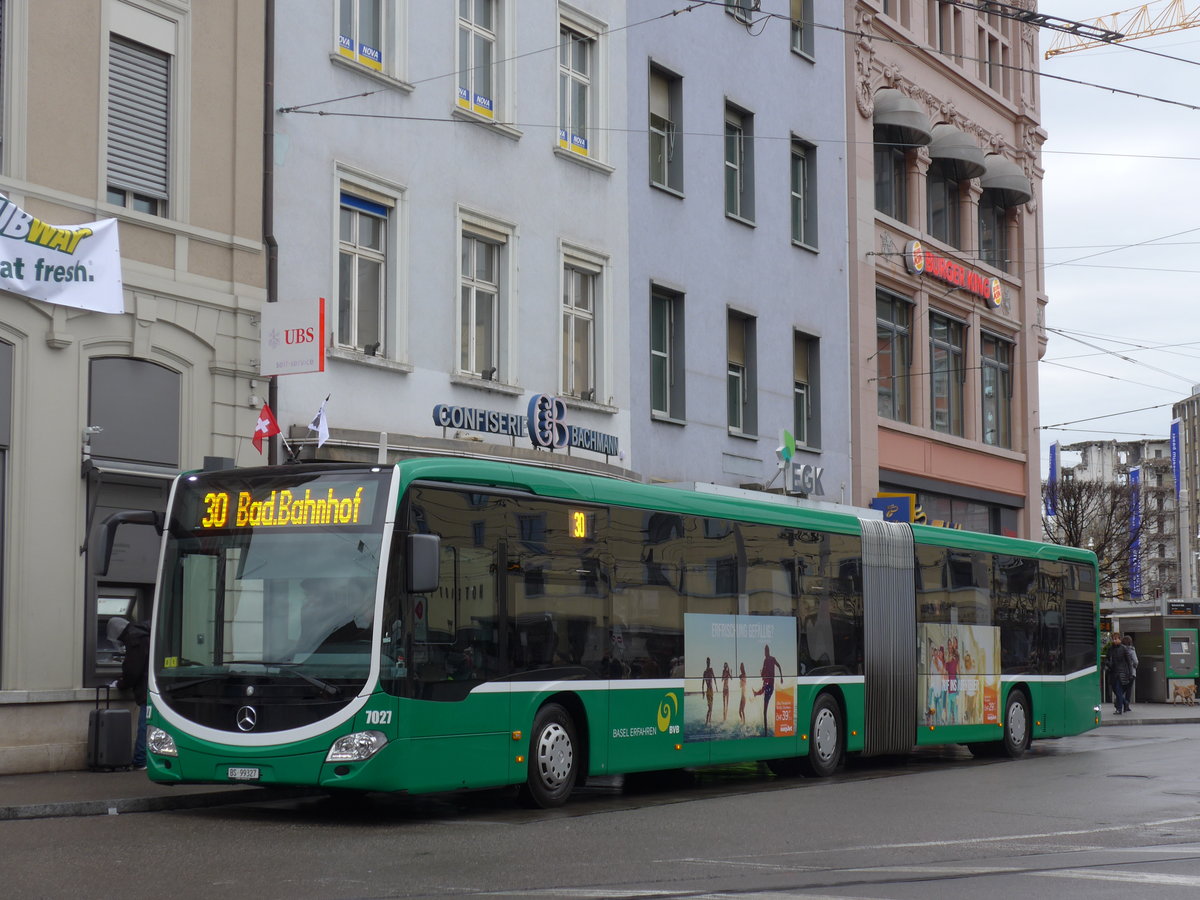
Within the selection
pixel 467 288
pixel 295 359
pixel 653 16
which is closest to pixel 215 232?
pixel 295 359

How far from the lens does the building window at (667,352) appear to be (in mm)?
28875

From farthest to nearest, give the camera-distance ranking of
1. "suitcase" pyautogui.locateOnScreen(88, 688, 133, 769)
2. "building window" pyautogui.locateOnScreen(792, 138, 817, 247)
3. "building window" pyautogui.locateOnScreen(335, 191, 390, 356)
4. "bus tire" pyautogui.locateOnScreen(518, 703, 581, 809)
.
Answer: "building window" pyautogui.locateOnScreen(792, 138, 817, 247) < "building window" pyautogui.locateOnScreen(335, 191, 390, 356) < "suitcase" pyautogui.locateOnScreen(88, 688, 133, 769) < "bus tire" pyautogui.locateOnScreen(518, 703, 581, 809)

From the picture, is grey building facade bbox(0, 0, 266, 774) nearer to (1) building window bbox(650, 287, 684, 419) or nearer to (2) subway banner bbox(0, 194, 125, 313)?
(2) subway banner bbox(0, 194, 125, 313)

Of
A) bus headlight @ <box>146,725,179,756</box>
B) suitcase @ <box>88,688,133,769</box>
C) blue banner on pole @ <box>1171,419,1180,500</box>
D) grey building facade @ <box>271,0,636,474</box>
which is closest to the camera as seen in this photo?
bus headlight @ <box>146,725,179,756</box>

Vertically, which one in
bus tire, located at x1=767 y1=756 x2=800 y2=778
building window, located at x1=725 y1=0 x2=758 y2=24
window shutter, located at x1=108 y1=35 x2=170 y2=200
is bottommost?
bus tire, located at x1=767 y1=756 x2=800 y2=778

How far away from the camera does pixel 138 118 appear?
1967cm

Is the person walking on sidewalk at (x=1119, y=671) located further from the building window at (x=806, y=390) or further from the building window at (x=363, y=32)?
the building window at (x=363, y=32)

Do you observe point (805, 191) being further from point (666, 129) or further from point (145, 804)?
point (145, 804)

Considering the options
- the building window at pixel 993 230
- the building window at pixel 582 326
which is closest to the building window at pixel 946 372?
the building window at pixel 993 230

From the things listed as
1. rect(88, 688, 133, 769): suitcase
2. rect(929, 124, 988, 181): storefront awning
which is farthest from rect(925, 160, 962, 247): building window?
rect(88, 688, 133, 769): suitcase

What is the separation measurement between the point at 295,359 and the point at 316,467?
5843mm

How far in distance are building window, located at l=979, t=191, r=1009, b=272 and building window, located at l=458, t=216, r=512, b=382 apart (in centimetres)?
1889

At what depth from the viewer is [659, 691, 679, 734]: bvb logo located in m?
17.1

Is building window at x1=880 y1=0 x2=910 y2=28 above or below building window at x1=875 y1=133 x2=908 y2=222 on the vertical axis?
above
